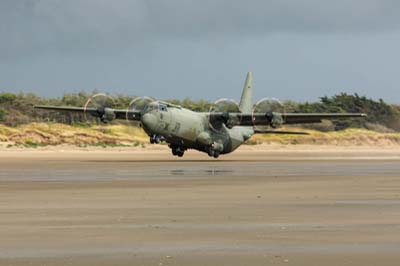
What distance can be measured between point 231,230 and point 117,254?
12.4 feet

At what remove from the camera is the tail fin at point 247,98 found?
75.1m

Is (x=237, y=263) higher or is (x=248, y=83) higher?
(x=248, y=83)

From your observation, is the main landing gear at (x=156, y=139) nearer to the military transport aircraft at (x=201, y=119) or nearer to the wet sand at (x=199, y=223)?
the military transport aircraft at (x=201, y=119)

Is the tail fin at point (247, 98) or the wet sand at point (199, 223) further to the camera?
the tail fin at point (247, 98)

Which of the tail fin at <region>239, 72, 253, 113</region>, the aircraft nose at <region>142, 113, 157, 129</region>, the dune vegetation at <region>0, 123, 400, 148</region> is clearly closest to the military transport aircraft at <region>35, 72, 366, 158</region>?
the aircraft nose at <region>142, 113, 157, 129</region>

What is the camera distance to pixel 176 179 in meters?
36.6

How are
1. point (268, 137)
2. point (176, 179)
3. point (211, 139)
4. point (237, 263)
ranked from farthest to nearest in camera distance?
point (268, 137)
point (211, 139)
point (176, 179)
point (237, 263)

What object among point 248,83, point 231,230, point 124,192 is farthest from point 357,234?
point 248,83

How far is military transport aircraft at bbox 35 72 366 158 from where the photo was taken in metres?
60.3

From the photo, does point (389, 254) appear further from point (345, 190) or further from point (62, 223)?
point (345, 190)

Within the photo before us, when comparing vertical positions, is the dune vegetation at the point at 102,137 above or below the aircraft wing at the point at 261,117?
below

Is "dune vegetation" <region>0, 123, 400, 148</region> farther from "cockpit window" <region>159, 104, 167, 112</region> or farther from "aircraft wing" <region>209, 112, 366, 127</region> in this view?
"cockpit window" <region>159, 104, 167, 112</region>

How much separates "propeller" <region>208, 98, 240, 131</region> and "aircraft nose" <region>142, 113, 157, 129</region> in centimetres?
676

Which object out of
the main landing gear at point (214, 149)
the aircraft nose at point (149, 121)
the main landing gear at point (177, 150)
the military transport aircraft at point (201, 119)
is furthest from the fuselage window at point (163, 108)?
the main landing gear at point (214, 149)
